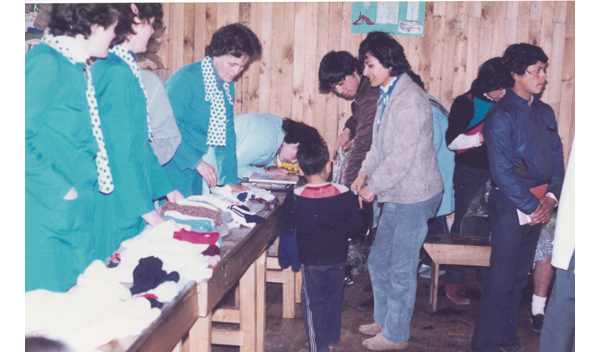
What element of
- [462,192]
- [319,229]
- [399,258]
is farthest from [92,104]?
[462,192]

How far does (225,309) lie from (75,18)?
5.04ft

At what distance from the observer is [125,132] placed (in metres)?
1.61

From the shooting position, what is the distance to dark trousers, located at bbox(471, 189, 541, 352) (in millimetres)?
2305

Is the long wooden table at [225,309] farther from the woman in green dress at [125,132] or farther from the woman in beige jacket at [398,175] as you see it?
the woman in beige jacket at [398,175]

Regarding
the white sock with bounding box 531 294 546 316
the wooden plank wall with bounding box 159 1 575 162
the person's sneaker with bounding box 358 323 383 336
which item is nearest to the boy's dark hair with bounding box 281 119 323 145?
the wooden plank wall with bounding box 159 1 575 162

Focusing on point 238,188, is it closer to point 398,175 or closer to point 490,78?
point 398,175

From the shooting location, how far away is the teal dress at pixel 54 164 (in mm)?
1326

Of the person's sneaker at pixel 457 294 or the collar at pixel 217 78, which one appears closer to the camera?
the collar at pixel 217 78

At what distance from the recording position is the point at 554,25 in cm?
390

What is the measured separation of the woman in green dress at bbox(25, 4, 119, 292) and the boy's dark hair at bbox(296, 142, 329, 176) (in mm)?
1064

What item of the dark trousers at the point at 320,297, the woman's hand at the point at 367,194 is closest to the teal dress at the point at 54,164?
the dark trousers at the point at 320,297

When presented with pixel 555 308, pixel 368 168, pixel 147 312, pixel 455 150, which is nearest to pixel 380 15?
pixel 455 150

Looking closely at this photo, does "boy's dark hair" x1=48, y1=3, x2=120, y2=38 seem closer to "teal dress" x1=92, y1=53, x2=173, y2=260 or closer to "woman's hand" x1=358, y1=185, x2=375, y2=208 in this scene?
"teal dress" x1=92, y1=53, x2=173, y2=260

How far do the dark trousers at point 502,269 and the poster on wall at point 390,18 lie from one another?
2.04 m
